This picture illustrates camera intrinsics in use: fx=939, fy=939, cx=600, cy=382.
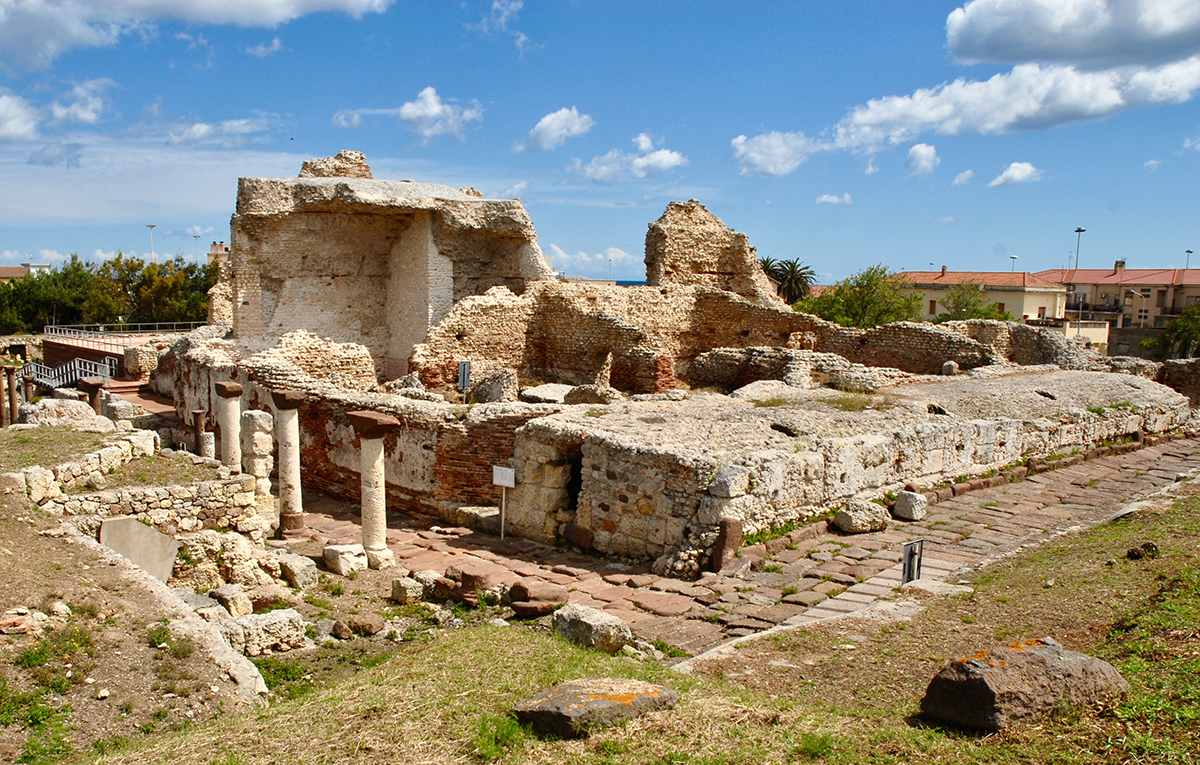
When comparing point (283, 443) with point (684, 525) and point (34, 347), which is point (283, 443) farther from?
point (34, 347)

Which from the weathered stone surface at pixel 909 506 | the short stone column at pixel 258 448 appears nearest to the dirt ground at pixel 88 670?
the short stone column at pixel 258 448

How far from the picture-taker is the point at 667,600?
8906mm

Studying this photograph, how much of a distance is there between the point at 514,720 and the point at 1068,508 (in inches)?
368

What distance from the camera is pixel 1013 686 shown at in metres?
4.90

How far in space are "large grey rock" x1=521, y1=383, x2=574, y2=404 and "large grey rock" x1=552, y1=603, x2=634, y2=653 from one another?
401 inches

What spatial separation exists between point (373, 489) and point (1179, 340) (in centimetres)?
4790

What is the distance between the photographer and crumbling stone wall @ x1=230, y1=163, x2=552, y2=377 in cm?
2053

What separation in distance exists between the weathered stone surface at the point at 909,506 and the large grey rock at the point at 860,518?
48 centimetres

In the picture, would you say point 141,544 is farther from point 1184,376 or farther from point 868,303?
point 868,303

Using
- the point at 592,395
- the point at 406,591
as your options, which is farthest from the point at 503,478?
the point at 592,395

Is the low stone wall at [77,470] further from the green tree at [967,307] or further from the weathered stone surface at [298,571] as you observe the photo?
the green tree at [967,307]

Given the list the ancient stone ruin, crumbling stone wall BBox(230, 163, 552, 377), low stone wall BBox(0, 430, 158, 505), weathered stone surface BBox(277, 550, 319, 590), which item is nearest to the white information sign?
the ancient stone ruin

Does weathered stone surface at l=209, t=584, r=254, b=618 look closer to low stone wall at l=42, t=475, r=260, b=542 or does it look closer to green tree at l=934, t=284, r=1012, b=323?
low stone wall at l=42, t=475, r=260, b=542

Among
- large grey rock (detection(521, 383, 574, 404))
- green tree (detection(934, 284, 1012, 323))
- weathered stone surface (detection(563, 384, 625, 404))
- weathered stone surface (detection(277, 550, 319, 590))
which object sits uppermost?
green tree (detection(934, 284, 1012, 323))
